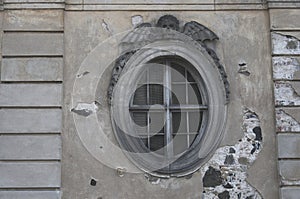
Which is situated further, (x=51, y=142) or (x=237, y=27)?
(x=237, y=27)

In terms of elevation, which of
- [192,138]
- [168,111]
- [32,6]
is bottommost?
[192,138]

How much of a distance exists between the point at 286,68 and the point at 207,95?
1104 millimetres

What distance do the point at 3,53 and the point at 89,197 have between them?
2.19m

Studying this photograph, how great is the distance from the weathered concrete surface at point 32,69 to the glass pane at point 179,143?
1.69m

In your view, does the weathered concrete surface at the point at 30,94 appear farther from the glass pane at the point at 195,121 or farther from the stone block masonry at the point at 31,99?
the glass pane at the point at 195,121

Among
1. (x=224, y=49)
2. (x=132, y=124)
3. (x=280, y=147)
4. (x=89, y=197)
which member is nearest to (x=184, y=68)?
(x=224, y=49)

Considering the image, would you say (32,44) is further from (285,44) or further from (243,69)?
(285,44)

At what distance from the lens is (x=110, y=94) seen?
23.1 ft

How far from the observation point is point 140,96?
718cm

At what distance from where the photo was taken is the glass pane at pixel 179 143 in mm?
7035

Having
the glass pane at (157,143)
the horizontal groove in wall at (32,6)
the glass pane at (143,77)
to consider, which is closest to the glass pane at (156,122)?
the glass pane at (157,143)

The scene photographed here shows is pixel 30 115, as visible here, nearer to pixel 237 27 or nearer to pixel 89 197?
pixel 89 197

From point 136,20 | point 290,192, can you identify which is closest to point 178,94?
point 136,20

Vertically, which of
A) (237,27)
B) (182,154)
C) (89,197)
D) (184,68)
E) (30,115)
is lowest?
(89,197)
